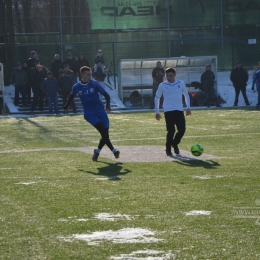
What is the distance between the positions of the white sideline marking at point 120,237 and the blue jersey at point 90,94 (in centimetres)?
635

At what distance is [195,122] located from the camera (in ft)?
73.8

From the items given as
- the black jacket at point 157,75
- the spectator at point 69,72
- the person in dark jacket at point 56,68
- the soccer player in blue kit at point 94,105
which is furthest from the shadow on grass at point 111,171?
the person in dark jacket at point 56,68

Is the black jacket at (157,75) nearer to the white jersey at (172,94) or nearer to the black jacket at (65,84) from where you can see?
the black jacket at (65,84)

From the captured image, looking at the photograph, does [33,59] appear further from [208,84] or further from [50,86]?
[208,84]

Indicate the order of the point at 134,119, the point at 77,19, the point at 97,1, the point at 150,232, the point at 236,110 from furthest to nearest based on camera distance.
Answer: the point at 77,19
the point at 97,1
the point at 236,110
the point at 134,119
the point at 150,232

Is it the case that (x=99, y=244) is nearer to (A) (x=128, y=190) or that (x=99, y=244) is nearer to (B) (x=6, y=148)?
(A) (x=128, y=190)

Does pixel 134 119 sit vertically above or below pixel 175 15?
below

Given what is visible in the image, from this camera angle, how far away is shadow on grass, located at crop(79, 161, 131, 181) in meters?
10.7

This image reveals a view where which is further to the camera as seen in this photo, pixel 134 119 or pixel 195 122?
pixel 134 119

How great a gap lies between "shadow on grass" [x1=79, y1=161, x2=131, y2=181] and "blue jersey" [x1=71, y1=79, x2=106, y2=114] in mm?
1231

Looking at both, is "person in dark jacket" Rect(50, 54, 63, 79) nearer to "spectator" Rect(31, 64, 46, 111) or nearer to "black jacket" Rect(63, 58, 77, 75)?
"black jacket" Rect(63, 58, 77, 75)

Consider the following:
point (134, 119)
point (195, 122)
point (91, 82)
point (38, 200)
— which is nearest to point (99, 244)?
point (38, 200)

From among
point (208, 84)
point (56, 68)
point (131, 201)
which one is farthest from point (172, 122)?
point (56, 68)

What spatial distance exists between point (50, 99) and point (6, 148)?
42.8 ft
